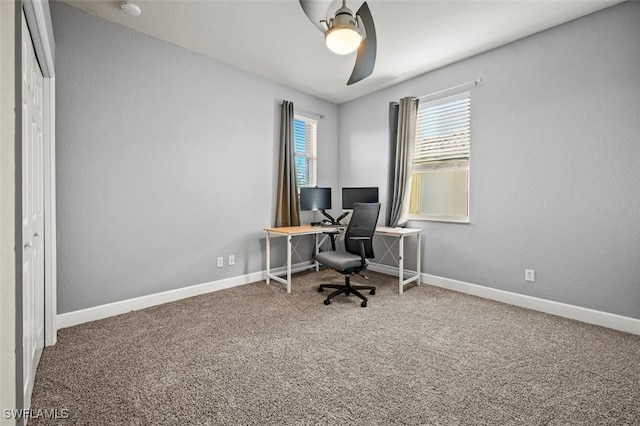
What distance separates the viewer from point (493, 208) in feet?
10.6

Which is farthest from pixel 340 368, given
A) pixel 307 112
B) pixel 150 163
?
pixel 307 112

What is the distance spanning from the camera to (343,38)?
1675mm

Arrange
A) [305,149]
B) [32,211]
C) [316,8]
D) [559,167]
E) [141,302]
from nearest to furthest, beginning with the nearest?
[316,8]
[32,211]
[559,167]
[141,302]
[305,149]

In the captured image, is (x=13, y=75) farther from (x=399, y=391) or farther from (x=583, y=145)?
(x=583, y=145)

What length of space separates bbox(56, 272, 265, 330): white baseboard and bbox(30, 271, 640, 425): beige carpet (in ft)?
0.34

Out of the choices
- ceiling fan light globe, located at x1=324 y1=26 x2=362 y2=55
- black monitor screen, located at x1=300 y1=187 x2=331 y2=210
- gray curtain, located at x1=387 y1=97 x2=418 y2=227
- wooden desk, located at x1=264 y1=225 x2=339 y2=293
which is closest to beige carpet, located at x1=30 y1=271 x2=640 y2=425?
wooden desk, located at x1=264 y1=225 x2=339 y2=293

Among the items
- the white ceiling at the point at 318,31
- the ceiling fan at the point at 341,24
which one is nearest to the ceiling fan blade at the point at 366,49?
the ceiling fan at the point at 341,24

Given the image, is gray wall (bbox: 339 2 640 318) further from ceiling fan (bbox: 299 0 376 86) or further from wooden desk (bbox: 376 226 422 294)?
ceiling fan (bbox: 299 0 376 86)

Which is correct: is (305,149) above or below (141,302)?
above

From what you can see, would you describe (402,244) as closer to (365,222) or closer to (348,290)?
(365,222)

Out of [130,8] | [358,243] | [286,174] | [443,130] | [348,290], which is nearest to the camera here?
[130,8]

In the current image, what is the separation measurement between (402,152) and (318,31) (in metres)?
1.87

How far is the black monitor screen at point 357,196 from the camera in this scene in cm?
414

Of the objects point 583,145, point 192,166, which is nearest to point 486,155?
point 583,145
